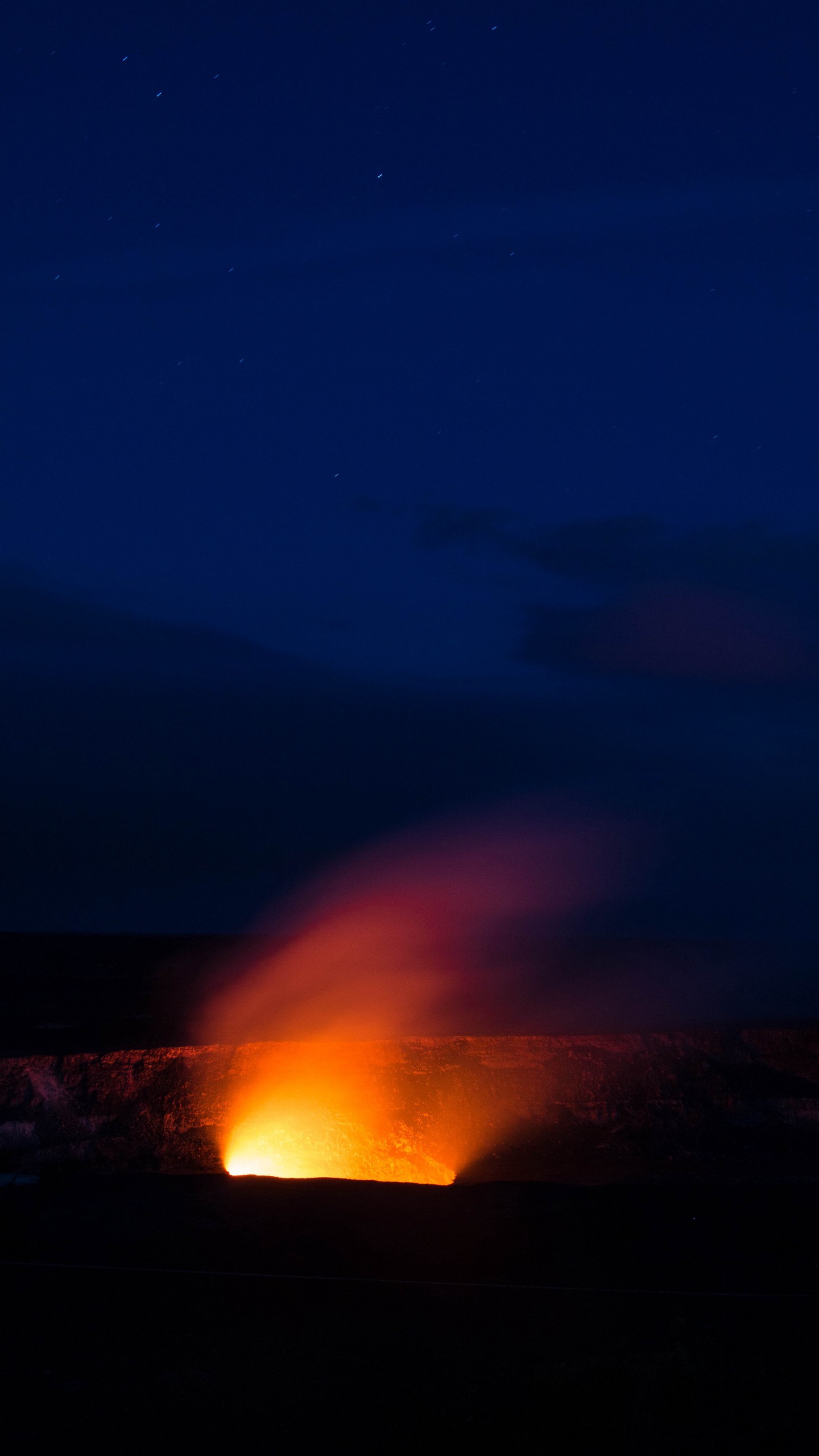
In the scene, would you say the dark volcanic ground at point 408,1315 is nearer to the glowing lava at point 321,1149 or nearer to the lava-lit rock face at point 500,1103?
the lava-lit rock face at point 500,1103

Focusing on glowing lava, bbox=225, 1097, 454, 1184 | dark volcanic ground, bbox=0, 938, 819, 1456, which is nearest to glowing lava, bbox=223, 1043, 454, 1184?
glowing lava, bbox=225, 1097, 454, 1184

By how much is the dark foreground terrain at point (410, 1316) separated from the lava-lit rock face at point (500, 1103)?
124 centimetres

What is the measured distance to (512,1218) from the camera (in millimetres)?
7168

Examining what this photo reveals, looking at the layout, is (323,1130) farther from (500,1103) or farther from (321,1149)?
(500,1103)

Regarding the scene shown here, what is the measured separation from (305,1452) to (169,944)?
45.8 feet

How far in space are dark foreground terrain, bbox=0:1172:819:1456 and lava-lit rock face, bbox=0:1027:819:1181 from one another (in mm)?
1241

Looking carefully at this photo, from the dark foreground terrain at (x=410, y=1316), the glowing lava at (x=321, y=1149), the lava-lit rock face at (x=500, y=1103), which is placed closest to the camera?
the dark foreground terrain at (x=410, y=1316)

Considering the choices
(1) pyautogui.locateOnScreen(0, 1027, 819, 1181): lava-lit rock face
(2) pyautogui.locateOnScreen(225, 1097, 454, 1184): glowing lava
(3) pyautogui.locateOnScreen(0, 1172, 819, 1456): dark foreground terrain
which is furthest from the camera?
(2) pyautogui.locateOnScreen(225, 1097, 454, 1184): glowing lava

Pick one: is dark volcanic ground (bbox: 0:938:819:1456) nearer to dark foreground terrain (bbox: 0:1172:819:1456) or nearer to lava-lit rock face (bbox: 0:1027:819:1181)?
dark foreground terrain (bbox: 0:1172:819:1456)

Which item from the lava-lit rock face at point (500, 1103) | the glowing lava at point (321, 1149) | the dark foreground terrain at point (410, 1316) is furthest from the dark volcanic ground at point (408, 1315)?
the glowing lava at point (321, 1149)

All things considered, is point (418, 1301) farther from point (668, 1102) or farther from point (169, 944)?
point (169, 944)

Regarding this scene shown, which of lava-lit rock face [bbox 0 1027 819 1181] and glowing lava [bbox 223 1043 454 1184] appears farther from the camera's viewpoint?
glowing lava [bbox 223 1043 454 1184]

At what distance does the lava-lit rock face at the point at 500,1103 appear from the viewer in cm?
923

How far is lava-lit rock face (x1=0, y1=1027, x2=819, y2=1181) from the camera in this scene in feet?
30.3
